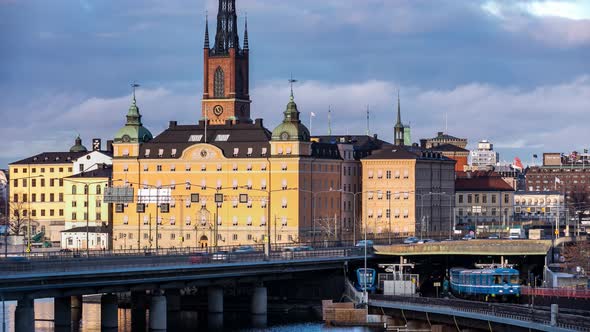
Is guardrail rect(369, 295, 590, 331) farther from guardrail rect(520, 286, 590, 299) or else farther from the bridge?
the bridge

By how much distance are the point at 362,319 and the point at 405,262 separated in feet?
91.3

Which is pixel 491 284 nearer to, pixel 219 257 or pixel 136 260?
pixel 219 257

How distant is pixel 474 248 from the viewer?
165 metres

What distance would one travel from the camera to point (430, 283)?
175 metres

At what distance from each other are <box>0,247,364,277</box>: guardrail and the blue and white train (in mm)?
Result: 16409

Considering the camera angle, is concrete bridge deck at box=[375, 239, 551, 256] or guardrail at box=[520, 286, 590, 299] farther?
concrete bridge deck at box=[375, 239, 551, 256]

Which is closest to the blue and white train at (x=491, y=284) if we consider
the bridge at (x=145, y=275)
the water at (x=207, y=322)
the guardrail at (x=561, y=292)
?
the guardrail at (x=561, y=292)

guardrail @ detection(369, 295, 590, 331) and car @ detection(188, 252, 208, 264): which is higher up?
car @ detection(188, 252, 208, 264)

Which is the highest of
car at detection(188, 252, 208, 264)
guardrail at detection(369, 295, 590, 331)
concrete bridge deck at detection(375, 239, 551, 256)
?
concrete bridge deck at detection(375, 239, 551, 256)

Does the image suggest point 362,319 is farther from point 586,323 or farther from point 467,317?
point 586,323

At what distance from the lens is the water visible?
14138 centimetres

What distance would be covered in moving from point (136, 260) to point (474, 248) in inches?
1593

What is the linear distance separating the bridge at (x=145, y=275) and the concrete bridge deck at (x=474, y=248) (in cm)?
376

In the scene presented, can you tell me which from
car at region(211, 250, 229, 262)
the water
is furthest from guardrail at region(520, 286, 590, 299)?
car at region(211, 250, 229, 262)
